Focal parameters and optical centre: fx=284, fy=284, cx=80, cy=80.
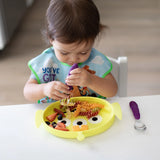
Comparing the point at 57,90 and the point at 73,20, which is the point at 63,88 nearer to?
the point at 57,90

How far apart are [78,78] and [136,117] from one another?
0.20 m

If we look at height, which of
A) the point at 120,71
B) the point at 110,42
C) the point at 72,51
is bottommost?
the point at 110,42

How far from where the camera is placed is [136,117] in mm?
756

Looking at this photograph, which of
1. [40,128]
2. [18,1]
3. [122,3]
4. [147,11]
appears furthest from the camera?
[122,3]

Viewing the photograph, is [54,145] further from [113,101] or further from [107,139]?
[113,101]

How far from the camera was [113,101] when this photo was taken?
84 centimetres

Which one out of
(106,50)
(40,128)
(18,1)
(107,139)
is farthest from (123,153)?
(18,1)

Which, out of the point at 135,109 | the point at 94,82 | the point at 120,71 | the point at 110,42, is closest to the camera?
the point at 135,109

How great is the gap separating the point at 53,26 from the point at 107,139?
362mm

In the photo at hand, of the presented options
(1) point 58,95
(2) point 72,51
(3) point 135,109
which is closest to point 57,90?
(1) point 58,95

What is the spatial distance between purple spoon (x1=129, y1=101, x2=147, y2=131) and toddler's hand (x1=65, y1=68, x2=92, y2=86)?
0.49 ft

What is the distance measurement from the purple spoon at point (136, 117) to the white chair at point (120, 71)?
209 millimetres

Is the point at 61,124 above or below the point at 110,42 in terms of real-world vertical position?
above

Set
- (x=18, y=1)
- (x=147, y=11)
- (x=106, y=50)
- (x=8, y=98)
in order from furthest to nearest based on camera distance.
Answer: (x=147, y=11)
(x=18, y=1)
(x=106, y=50)
(x=8, y=98)
